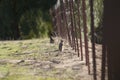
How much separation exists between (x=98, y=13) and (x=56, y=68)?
8.31ft

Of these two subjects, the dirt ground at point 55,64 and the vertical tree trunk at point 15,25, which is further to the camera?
the vertical tree trunk at point 15,25

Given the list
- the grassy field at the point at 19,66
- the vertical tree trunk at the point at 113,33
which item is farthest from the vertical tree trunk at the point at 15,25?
the vertical tree trunk at the point at 113,33

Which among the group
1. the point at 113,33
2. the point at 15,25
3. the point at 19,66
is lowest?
the point at 19,66

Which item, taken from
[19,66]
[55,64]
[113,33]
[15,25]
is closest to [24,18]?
[15,25]

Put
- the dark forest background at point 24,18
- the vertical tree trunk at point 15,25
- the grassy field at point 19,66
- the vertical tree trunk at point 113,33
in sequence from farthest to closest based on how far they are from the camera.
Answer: the vertical tree trunk at point 15,25 < the dark forest background at point 24,18 < the grassy field at point 19,66 < the vertical tree trunk at point 113,33

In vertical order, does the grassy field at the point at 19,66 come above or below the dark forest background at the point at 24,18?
below

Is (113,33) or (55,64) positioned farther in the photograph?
(55,64)

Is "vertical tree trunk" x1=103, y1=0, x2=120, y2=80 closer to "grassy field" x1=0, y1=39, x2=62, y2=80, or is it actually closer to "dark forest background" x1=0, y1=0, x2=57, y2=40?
"grassy field" x1=0, y1=39, x2=62, y2=80

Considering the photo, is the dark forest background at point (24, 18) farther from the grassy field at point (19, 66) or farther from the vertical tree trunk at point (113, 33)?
the vertical tree trunk at point (113, 33)

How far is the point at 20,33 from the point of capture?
25.3 meters

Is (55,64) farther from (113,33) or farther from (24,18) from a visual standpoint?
(24,18)

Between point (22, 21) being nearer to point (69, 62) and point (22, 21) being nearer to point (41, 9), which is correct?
point (41, 9)

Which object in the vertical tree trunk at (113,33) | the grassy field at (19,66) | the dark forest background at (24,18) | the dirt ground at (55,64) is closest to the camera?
the vertical tree trunk at (113,33)

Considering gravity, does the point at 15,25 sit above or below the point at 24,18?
below
